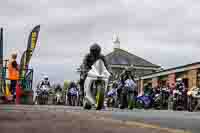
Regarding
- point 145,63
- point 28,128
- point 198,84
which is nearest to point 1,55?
point 198,84

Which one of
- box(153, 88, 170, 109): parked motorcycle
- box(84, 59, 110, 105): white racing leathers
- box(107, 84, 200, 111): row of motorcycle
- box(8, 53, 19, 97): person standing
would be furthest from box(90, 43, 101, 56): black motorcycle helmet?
box(153, 88, 170, 109): parked motorcycle

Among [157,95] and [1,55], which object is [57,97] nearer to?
[157,95]

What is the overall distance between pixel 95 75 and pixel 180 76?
2290 centimetres

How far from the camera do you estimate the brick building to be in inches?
1248

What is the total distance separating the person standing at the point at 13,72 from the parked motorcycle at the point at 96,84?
735cm

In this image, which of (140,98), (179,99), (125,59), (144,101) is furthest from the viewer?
(125,59)

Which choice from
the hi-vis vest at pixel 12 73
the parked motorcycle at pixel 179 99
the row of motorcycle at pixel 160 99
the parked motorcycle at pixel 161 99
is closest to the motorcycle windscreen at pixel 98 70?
the row of motorcycle at pixel 160 99

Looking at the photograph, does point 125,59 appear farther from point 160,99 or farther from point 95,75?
point 95,75

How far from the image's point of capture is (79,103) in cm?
2622

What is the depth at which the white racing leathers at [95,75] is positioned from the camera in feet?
43.1

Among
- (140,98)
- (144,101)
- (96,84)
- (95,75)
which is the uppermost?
(95,75)

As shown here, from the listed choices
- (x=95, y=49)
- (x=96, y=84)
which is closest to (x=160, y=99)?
(x=96, y=84)

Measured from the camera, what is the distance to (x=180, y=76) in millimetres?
35375

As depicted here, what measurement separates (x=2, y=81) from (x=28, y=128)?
16.2 metres
